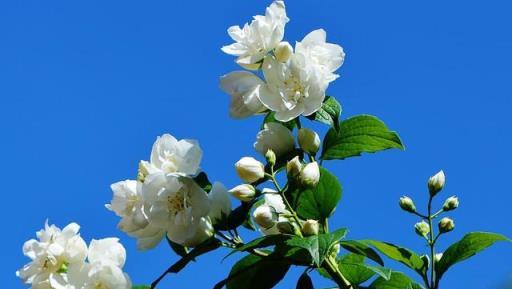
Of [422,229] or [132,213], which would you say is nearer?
[132,213]

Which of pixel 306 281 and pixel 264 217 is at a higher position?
pixel 264 217

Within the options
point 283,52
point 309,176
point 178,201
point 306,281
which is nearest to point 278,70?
point 283,52

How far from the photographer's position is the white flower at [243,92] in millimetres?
1762

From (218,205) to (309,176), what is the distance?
0.70 feet

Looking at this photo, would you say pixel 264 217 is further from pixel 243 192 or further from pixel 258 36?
pixel 258 36

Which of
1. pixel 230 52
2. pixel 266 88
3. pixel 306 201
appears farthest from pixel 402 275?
pixel 230 52

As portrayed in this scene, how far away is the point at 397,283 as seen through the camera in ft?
5.60

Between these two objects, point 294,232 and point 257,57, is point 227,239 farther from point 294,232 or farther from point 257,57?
point 257,57

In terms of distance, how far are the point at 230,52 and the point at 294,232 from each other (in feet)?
1.56

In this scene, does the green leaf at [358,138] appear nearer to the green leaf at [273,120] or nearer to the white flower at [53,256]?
the green leaf at [273,120]

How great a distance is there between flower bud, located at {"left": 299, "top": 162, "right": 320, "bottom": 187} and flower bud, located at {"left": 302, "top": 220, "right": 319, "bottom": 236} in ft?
0.28

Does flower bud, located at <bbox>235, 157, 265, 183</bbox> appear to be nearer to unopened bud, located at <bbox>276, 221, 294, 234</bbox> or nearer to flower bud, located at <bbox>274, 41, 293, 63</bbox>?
unopened bud, located at <bbox>276, 221, 294, 234</bbox>

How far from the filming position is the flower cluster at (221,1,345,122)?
1.73m

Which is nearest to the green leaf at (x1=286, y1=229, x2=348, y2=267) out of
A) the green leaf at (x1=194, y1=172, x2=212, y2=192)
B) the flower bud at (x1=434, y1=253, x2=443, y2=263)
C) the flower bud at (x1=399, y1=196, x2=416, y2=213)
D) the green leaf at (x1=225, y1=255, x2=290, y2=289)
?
the green leaf at (x1=225, y1=255, x2=290, y2=289)
